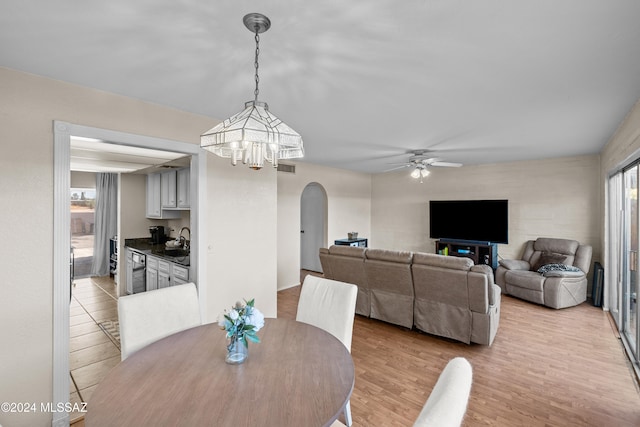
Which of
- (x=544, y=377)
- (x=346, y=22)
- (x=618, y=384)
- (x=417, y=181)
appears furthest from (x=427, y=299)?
(x=417, y=181)

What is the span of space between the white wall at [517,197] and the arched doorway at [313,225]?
1.79 metres

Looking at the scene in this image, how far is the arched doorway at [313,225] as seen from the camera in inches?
264

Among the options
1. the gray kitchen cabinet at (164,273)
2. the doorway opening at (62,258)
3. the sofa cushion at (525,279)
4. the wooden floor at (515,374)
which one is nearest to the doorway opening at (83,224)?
the gray kitchen cabinet at (164,273)

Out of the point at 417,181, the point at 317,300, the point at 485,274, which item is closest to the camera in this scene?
the point at 317,300

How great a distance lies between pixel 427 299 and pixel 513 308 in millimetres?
1961

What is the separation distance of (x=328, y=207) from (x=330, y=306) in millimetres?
4466

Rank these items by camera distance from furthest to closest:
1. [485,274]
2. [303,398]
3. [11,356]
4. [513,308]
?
[513,308] → [485,274] → [11,356] → [303,398]

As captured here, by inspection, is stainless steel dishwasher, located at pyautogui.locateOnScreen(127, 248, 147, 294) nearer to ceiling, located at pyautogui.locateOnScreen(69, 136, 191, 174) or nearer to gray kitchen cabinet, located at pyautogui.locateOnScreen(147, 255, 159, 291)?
gray kitchen cabinet, located at pyautogui.locateOnScreen(147, 255, 159, 291)

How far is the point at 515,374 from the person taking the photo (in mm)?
2648

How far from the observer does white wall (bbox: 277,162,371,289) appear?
5.75m

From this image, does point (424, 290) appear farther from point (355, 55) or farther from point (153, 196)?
point (153, 196)

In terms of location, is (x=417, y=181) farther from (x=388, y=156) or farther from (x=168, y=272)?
(x=168, y=272)

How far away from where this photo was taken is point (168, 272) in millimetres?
3852

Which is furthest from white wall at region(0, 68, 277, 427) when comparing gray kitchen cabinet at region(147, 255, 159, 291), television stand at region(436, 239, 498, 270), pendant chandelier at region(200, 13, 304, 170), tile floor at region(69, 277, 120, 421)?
television stand at region(436, 239, 498, 270)
